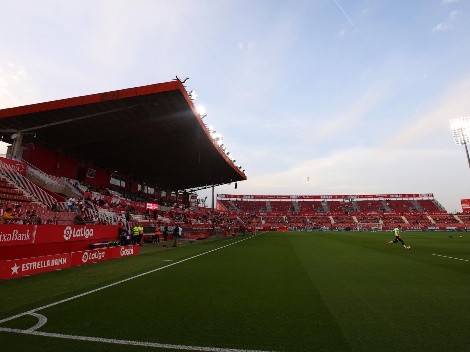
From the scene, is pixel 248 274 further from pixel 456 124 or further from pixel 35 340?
pixel 456 124

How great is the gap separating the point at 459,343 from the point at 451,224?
7579 cm

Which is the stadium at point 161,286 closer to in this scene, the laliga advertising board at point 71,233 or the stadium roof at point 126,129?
the laliga advertising board at point 71,233

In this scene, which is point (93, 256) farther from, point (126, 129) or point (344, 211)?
point (344, 211)

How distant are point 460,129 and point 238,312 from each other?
3706 cm

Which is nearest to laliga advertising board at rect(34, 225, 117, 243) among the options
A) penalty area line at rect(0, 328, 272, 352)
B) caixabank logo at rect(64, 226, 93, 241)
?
caixabank logo at rect(64, 226, 93, 241)

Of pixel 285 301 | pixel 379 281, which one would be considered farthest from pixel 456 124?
pixel 285 301

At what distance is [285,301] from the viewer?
6.02m

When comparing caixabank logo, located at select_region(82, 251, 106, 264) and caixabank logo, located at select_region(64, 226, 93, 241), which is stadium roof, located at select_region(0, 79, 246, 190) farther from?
caixabank logo, located at select_region(82, 251, 106, 264)

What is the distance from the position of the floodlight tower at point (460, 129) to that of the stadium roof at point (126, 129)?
2652cm

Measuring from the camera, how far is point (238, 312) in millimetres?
5215

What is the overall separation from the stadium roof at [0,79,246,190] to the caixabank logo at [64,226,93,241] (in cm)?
959

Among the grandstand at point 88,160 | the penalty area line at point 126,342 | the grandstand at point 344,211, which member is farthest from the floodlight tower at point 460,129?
the penalty area line at point 126,342

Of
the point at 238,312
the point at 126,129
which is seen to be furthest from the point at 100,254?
the point at 126,129

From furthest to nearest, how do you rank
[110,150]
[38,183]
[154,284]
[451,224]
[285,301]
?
[451,224], [110,150], [38,183], [154,284], [285,301]
